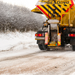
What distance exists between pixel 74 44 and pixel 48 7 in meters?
2.38

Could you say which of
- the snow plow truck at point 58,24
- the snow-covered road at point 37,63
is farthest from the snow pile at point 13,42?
the snow-covered road at point 37,63

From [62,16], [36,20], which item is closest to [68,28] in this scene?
[62,16]

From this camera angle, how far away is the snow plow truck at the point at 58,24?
709cm

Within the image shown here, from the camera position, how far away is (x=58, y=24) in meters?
7.09

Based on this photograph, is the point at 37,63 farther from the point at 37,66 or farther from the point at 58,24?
the point at 58,24

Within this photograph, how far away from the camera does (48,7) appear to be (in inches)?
302

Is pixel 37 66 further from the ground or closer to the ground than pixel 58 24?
closer to the ground

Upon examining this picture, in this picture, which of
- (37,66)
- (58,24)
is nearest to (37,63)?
(37,66)

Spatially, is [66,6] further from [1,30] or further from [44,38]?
[1,30]

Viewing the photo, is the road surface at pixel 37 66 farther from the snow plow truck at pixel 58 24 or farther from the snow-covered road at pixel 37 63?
the snow plow truck at pixel 58 24

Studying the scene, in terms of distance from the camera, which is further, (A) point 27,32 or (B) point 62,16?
(A) point 27,32

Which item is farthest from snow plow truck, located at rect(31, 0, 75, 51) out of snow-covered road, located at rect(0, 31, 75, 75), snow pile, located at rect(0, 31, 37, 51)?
snow pile, located at rect(0, 31, 37, 51)

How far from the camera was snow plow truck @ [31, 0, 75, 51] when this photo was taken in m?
7.09

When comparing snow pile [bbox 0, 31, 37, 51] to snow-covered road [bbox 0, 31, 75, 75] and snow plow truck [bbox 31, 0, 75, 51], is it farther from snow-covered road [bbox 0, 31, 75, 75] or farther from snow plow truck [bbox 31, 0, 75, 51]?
snow-covered road [bbox 0, 31, 75, 75]
